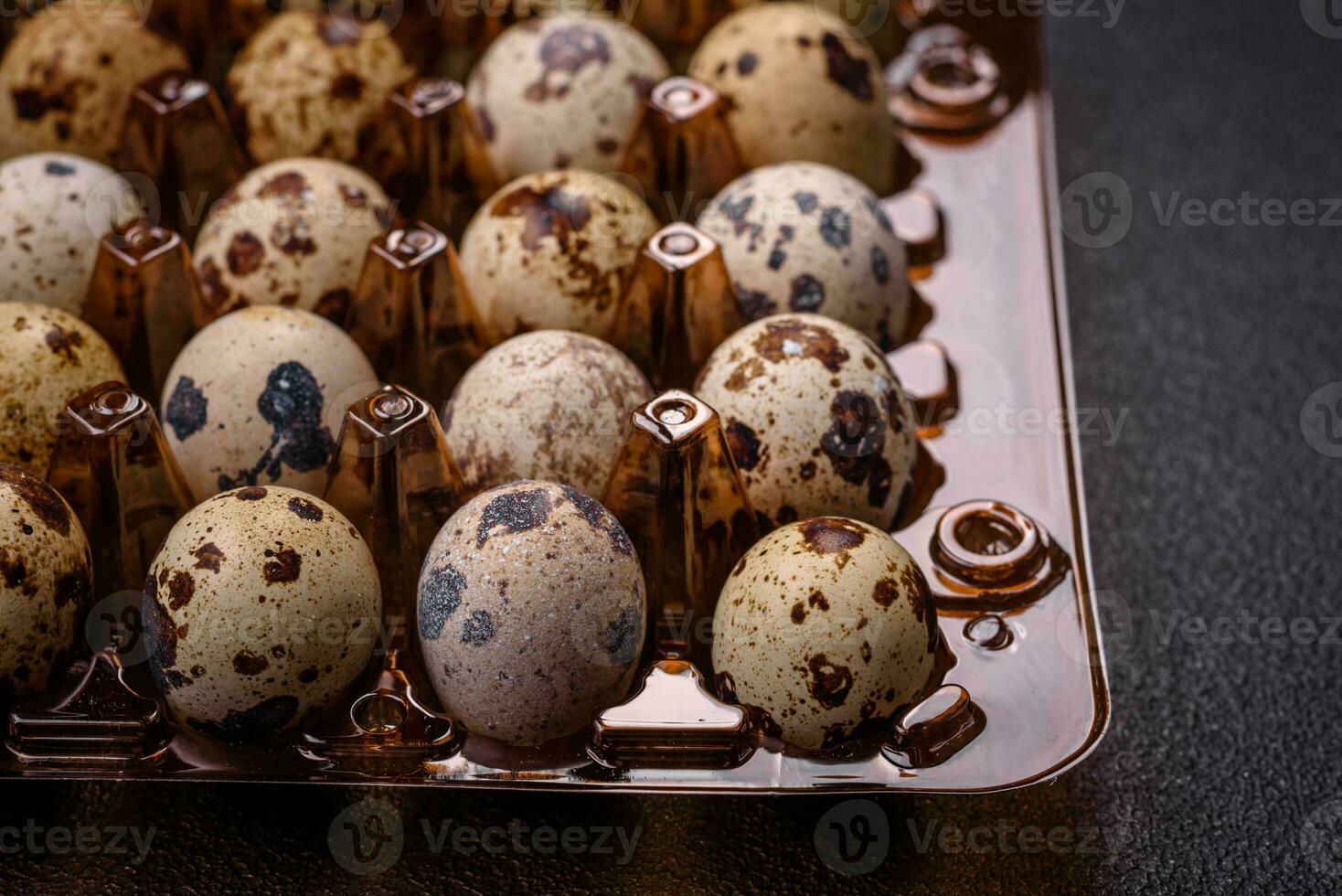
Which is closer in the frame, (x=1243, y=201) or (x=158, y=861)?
(x=158, y=861)

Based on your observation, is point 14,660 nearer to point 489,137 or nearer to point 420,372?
point 420,372

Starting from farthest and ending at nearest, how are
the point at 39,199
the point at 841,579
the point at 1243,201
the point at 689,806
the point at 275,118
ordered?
the point at 1243,201 < the point at 275,118 < the point at 39,199 < the point at 689,806 < the point at 841,579

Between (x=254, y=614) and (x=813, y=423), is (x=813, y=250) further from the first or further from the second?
(x=254, y=614)

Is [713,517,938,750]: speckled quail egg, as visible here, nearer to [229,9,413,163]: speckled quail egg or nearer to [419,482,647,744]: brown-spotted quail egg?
[419,482,647,744]: brown-spotted quail egg

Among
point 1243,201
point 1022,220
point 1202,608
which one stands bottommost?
point 1202,608

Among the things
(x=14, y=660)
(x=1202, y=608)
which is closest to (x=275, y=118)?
(x=14, y=660)

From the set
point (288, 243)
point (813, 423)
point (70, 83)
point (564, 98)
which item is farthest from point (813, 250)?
point (70, 83)
